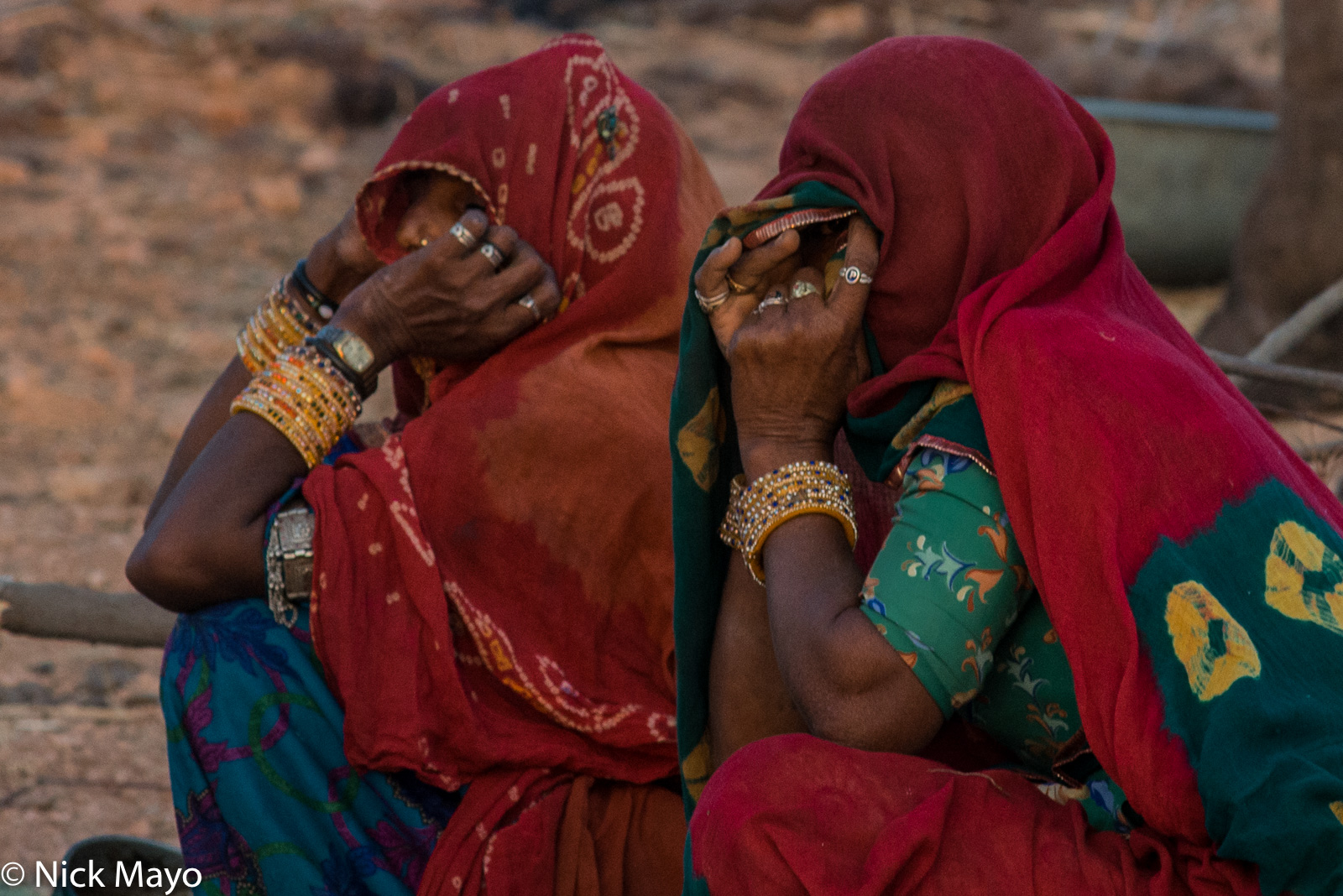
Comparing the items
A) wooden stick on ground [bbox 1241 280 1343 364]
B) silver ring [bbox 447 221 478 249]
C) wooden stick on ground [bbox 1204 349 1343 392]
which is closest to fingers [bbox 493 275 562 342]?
silver ring [bbox 447 221 478 249]

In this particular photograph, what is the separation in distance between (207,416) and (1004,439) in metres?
1.50

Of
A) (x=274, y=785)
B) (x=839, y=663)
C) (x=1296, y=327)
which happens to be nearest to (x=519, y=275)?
(x=274, y=785)

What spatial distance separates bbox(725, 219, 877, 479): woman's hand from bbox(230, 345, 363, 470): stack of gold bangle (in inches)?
30.9

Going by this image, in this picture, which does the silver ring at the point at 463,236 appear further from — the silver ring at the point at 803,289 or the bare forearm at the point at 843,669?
the bare forearm at the point at 843,669

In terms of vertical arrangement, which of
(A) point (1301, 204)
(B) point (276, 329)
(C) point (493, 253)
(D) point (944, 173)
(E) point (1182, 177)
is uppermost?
(D) point (944, 173)

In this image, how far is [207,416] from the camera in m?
2.43

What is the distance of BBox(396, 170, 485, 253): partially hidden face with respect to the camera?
237 cm

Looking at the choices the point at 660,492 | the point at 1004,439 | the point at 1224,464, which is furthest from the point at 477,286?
the point at 1224,464

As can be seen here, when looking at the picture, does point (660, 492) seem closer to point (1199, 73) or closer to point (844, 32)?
point (1199, 73)

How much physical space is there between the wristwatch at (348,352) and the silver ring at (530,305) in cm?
26

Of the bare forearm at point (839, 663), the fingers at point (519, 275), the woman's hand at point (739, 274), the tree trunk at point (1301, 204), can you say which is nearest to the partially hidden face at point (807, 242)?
the woman's hand at point (739, 274)

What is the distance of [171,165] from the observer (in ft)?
29.2

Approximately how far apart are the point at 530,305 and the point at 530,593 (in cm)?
47

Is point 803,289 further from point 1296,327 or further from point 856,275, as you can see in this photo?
point 1296,327
